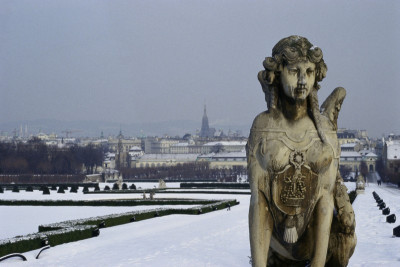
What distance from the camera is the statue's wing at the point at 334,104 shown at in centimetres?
390

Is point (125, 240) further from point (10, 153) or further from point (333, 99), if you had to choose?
point (10, 153)

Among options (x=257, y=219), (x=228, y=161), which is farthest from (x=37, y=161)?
(x=257, y=219)

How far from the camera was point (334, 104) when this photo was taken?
395 cm

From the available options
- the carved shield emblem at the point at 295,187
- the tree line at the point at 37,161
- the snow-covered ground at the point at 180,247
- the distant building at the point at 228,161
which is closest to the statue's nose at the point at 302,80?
the carved shield emblem at the point at 295,187

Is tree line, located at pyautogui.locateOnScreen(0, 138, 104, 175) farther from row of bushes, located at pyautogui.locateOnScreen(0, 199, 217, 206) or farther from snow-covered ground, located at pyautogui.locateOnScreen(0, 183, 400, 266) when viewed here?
snow-covered ground, located at pyautogui.locateOnScreen(0, 183, 400, 266)

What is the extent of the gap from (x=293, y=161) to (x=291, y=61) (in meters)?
0.56

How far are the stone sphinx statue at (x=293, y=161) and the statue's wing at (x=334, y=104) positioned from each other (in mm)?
149

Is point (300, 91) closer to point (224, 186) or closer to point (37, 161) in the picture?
point (224, 186)

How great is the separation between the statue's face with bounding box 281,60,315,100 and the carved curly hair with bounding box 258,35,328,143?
3 centimetres

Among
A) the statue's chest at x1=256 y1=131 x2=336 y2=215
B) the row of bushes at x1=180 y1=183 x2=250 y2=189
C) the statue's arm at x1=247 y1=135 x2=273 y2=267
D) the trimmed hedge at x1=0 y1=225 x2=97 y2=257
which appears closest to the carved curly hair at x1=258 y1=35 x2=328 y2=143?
the statue's chest at x1=256 y1=131 x2=336 y2=215

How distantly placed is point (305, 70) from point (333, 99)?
18.0 inches

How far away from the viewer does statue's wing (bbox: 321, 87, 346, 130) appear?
390 cm

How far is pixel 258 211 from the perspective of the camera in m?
3.62

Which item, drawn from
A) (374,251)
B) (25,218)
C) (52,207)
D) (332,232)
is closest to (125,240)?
(374,251)
